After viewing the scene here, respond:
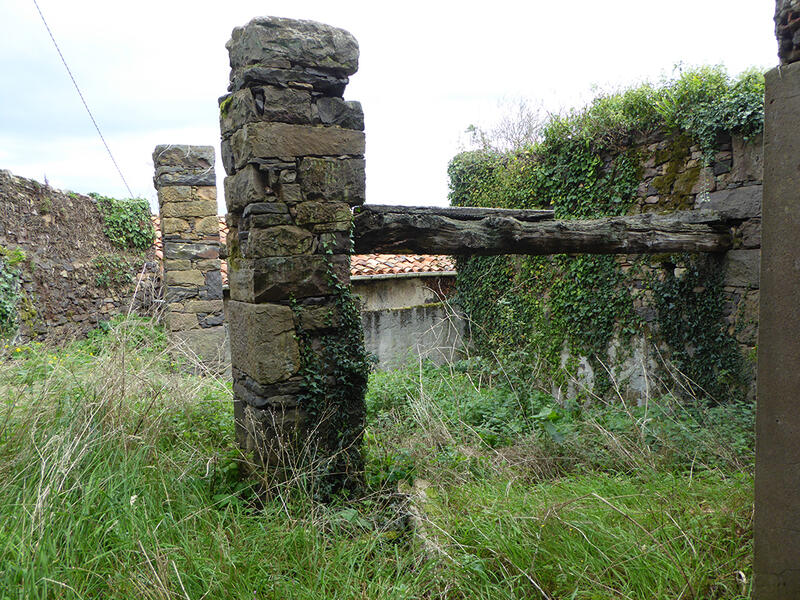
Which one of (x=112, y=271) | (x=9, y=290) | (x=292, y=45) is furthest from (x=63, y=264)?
(x=292, y=45)

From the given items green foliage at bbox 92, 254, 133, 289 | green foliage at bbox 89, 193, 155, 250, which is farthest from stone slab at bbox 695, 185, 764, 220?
green foliage at bbox 89, 193, 155, 250

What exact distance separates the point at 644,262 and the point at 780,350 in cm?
495

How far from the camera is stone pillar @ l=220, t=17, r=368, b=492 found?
3430mm

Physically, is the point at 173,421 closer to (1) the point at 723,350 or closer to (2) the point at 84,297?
(1) the point at 723,350

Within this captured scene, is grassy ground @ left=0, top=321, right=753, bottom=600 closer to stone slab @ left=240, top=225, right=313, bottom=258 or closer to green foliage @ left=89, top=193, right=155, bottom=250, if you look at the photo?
stone slab @ left=240, top=225, right=313, bottom=258

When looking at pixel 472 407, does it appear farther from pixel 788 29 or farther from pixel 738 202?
pixel 788 29

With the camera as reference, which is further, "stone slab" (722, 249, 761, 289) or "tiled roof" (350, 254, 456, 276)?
"tiled roof" (350, 254, 456, 276)

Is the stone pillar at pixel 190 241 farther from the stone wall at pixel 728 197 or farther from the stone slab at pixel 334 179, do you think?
the stone wall at pixel 728 197

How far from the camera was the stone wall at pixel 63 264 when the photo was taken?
7742 millimetres

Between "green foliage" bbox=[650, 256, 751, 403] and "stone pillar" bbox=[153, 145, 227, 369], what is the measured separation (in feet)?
18.7

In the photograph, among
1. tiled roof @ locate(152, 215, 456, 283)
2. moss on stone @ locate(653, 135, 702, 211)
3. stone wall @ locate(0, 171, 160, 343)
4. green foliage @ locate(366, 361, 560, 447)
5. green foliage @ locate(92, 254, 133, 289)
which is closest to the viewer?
green foliage @ locate(366, 361, 560, 447)

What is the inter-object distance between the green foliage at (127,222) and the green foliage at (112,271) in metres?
0.43

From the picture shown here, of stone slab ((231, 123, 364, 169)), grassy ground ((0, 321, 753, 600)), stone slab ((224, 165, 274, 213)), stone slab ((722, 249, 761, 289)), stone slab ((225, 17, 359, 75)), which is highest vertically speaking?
stone slab ((225, 17, 359, 75))

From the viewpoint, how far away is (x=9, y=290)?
7.25 metres
